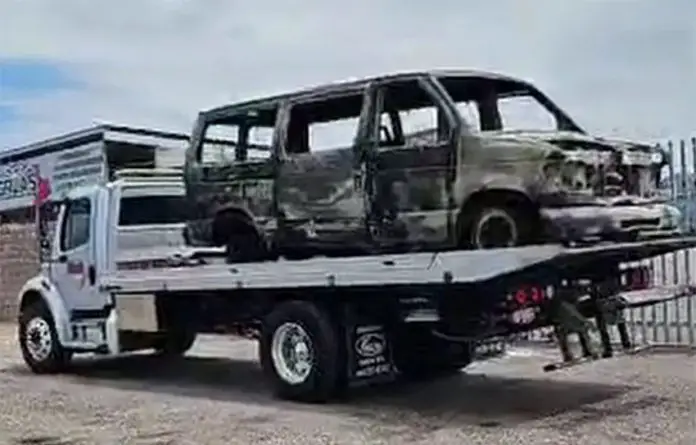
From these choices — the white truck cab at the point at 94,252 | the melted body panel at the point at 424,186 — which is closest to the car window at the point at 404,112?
the melted body panel at the point at 424,186

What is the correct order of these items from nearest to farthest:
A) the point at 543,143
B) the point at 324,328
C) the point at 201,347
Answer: the point at 543,143, the point at 324,328, the point at 201,347

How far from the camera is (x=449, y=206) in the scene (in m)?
9.14

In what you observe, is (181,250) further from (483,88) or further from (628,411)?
(628,411)

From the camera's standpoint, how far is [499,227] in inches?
352

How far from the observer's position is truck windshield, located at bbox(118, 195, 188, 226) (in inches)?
509

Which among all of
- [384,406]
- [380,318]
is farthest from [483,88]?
[384,406]

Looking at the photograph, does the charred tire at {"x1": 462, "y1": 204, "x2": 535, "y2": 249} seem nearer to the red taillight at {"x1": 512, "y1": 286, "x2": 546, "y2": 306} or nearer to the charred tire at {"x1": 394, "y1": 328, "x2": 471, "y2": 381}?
the red taillight at {"x1": 512, "y1": 286, "x2": 546, "y2": 306}

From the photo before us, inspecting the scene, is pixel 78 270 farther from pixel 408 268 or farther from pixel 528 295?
pixel 528 295

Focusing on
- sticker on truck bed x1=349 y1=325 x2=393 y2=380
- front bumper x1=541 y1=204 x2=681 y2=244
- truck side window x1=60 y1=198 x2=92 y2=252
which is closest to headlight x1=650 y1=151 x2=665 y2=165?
front bumper x1=541 y1=204 x2=681 y2=244

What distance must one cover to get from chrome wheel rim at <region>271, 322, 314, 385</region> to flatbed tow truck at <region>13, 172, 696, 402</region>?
0.01 meters

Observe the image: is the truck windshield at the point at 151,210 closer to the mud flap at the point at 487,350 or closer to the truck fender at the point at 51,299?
the truck fender at the point at 51,299

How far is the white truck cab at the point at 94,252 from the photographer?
12758 millimetres

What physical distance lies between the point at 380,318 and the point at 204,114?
2.94 m

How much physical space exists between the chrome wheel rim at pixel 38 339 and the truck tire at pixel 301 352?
397 centimetres
